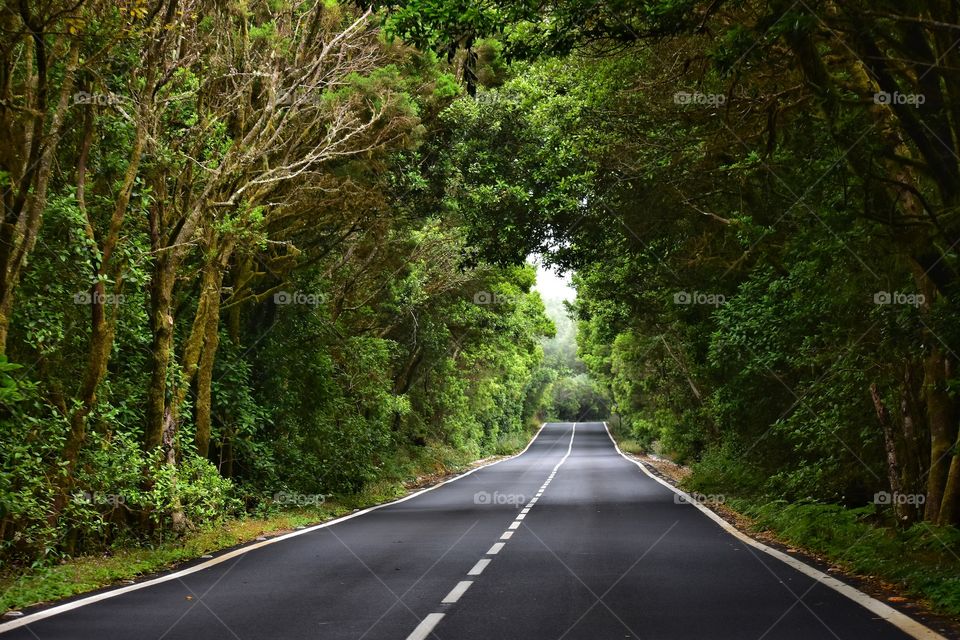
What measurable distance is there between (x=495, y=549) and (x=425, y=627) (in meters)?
6.14

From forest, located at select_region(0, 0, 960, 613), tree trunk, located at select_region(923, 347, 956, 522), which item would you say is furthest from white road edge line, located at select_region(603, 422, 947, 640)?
tree trunk, located at select_region(923, 347, 956, 522)

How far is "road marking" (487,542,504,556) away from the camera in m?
13.4

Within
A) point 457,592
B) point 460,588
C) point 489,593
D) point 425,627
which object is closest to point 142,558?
point 460,588

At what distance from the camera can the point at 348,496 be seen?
2389cm

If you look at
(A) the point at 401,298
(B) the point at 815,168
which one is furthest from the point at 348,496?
(B) the point at 815,168

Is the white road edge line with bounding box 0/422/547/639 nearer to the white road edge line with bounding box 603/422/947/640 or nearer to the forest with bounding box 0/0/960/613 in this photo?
the forest with bounding box 0/0/960/613

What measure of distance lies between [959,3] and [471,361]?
41.5 metres

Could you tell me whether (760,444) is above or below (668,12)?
below

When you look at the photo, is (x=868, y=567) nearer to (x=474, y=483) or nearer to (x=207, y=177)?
(x=207, y=177)

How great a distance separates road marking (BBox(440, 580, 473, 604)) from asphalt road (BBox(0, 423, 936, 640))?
0.04 feet

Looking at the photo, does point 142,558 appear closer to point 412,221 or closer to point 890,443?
point 890,443

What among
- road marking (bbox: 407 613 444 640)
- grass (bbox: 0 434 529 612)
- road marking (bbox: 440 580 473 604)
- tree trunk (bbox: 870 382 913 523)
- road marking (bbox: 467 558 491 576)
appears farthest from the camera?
tree trunk (bbox: 870 382 913 523)

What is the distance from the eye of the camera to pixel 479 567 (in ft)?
38.8

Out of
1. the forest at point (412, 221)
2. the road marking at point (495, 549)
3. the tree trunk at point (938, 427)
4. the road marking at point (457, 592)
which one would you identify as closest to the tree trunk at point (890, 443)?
the forest at point (412, 221)
